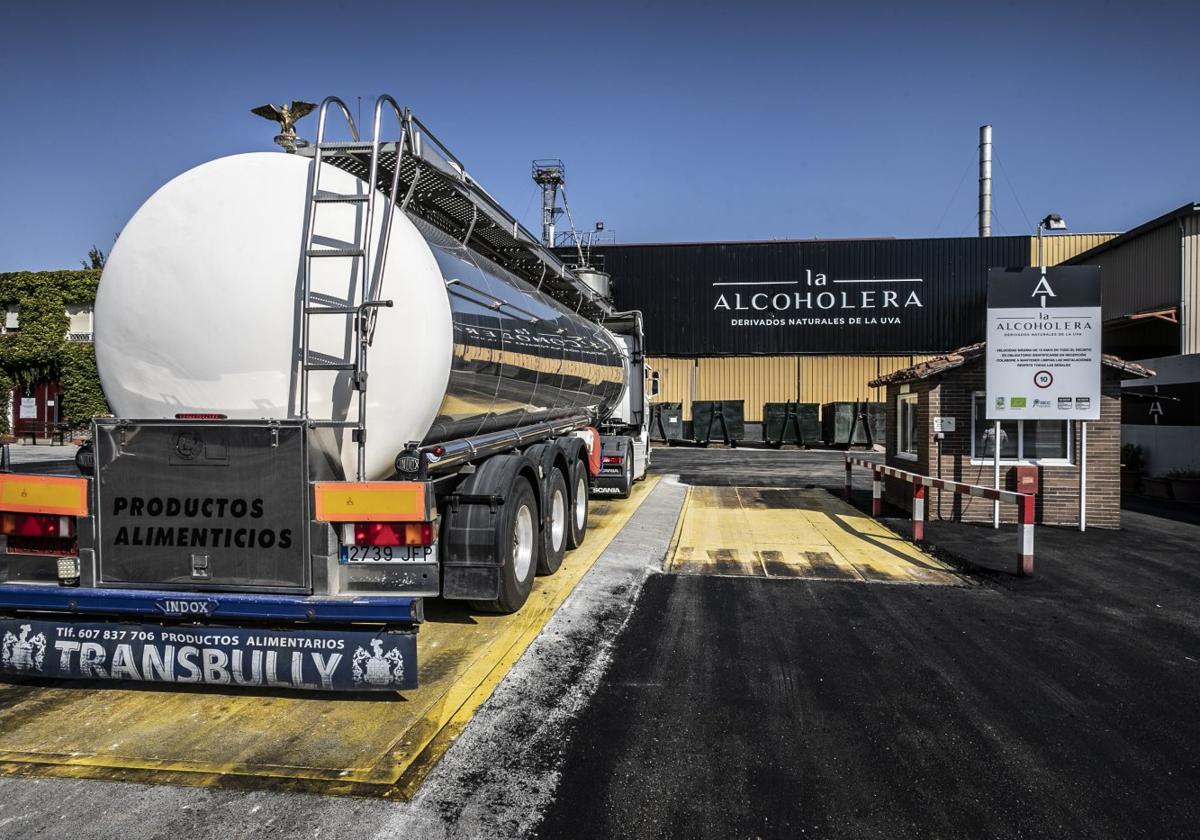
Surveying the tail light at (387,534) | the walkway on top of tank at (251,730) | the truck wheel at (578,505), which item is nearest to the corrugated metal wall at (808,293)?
the truck wheel at (578,505)

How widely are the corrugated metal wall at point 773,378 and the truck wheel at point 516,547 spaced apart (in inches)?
1148

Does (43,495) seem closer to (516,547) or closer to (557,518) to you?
(516,547)

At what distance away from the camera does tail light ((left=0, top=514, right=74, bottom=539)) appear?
4410 mm

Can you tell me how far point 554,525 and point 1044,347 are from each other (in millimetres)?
7895

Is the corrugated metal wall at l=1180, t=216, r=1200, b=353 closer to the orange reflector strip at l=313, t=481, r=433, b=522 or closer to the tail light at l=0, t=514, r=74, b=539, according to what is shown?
the orange reflector strip at l=313, t=481, r=433, b=522

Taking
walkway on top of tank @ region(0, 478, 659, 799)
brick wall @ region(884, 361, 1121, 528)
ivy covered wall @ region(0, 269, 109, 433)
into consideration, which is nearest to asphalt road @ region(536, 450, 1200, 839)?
walkway on top of tank @ region(0, 478, 659, 799)

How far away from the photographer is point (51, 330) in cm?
2830

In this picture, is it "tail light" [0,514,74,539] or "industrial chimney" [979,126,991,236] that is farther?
"industrial chimney" [979,126,991,236]

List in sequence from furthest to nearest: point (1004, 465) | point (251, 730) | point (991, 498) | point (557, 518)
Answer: point (1004, 465) → point (991, 498) → point (557, 518) → point (251, 730)

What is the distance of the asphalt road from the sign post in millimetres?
3830

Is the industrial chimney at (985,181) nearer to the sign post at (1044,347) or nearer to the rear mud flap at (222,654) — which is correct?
the sign post at (1044,347)

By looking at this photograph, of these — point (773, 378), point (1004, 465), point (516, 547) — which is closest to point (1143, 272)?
point (1004, 465)

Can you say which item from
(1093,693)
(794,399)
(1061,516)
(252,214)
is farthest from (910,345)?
(252,214)

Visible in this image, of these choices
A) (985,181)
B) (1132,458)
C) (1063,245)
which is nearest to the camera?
(1132,458)
